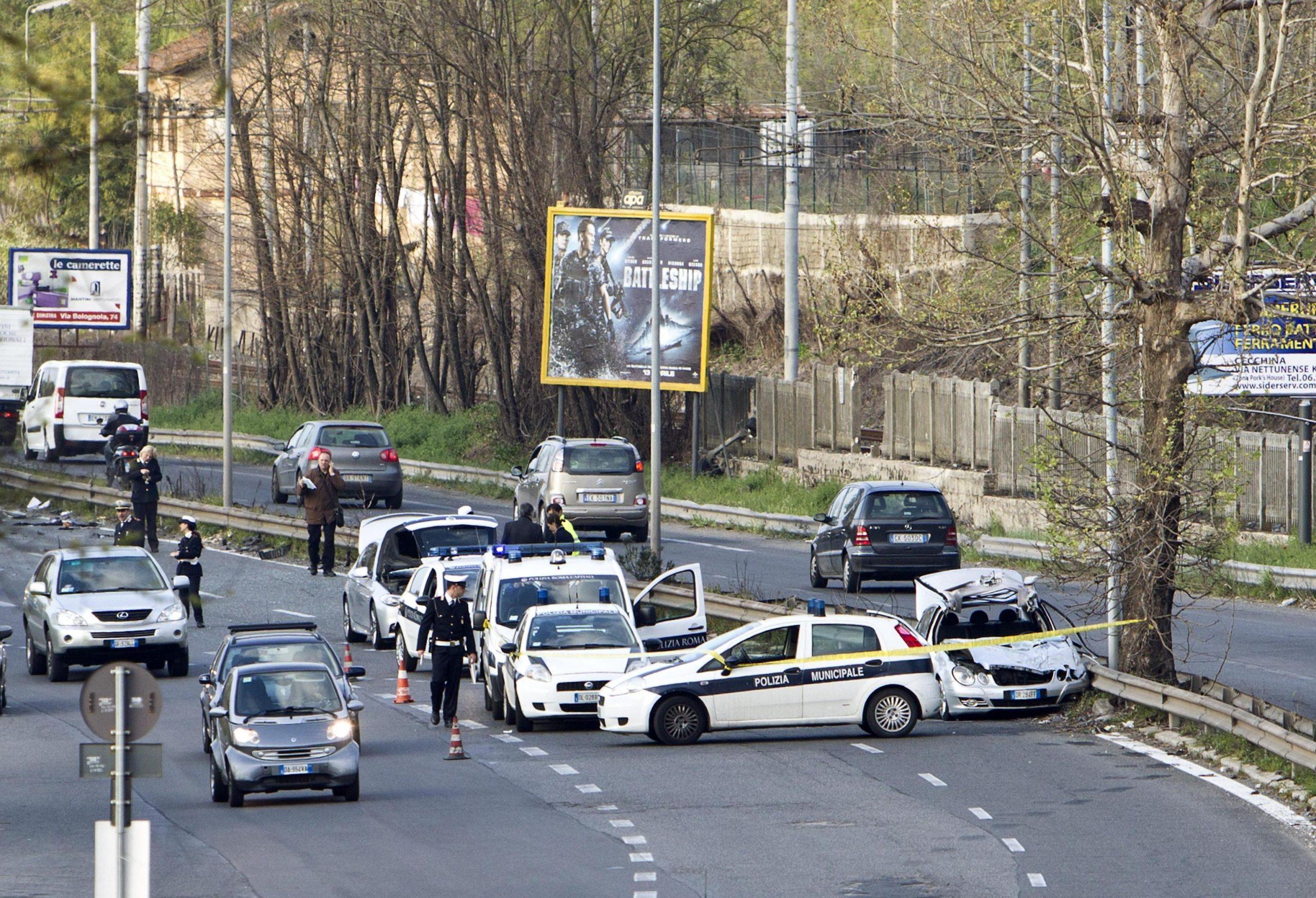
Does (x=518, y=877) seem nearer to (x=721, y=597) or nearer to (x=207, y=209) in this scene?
(x=721, y=597)

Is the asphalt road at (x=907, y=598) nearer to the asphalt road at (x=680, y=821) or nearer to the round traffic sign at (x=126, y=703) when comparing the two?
the round traffic sign at (x=126, y=703)

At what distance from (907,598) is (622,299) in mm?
13302

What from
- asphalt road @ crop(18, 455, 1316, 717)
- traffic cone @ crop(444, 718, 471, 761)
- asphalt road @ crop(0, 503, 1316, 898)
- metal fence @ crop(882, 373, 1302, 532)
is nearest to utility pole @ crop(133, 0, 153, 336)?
asphalt road @ crop(18, 455, 1316, 717)

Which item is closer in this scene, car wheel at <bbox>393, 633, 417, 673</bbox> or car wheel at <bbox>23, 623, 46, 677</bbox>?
car wheel at <bbox>393, 633, 417, 673</bbox>

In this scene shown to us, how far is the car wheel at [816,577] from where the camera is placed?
2878 cm

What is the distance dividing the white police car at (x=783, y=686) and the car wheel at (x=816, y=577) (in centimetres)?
944

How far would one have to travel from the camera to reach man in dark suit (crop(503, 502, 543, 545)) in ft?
82.5

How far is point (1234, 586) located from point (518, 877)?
18.6 meters

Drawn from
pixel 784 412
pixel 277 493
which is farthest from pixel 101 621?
pixel 784 412

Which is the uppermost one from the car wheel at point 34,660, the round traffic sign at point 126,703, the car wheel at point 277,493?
the round traffic sign at point 126,703

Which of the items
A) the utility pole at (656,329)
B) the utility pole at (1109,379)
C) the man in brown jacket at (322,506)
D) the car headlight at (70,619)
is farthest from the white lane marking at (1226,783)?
the man in brown jacket at (322,506)

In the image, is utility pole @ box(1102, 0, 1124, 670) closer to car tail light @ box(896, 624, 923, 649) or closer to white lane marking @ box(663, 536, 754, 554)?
car tail light @ box(896, 624, 923, 649)

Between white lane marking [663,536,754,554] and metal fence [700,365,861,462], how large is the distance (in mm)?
6753

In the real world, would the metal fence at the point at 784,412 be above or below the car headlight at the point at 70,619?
above
